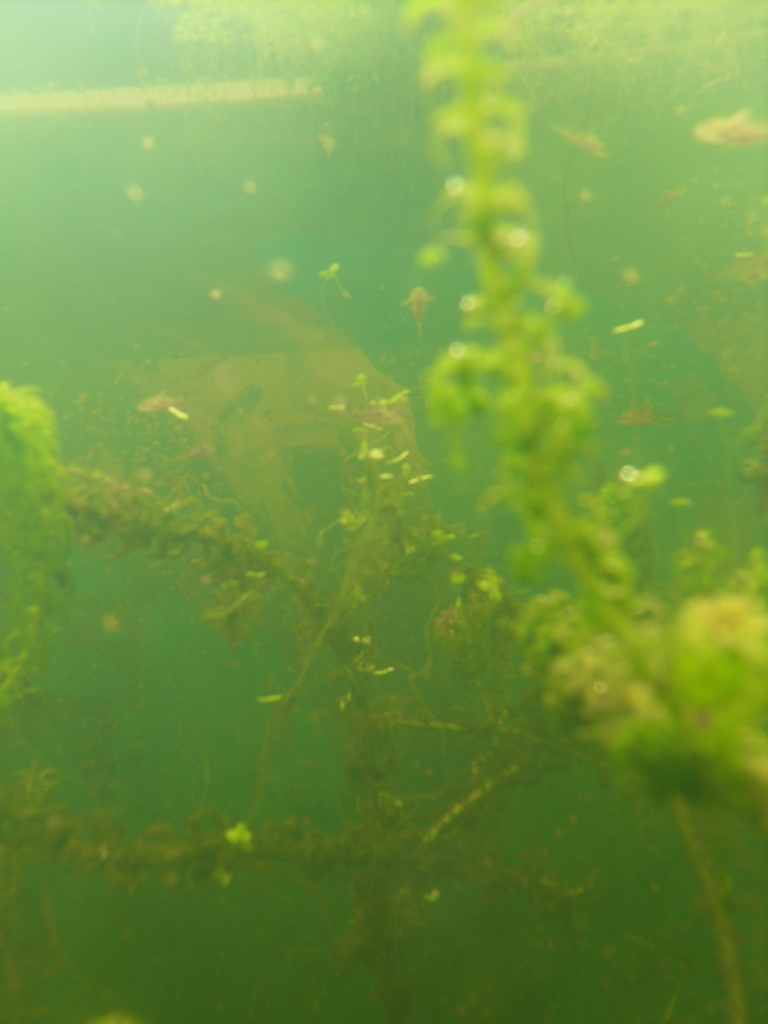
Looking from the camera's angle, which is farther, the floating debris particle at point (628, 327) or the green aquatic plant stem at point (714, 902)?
the floating debris particle at point (628, 327)

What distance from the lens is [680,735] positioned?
1316 millimetres

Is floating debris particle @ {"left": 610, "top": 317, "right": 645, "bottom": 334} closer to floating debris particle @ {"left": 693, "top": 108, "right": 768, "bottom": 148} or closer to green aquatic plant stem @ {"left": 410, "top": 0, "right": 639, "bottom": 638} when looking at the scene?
floating debris particle @ {"left": 693, "top": 108, "right": 768, "bottom": 148}

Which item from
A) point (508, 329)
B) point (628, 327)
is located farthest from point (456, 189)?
point (628, 327)

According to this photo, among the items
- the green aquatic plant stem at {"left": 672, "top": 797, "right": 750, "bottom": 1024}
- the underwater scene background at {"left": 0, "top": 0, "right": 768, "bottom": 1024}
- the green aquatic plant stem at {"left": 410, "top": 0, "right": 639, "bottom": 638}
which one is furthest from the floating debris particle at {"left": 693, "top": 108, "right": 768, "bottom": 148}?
the green aquatic plant stem at {"left": 672, "top": 797, "right": 750, "bottom": 1024}

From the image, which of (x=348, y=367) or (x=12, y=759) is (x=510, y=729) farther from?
(x=12, y=759)

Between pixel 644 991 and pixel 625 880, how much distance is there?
68 centimetres

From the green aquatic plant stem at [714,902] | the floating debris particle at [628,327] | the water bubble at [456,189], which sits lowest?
the green aquatic plant stem at [714,902]

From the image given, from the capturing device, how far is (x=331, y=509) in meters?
5.27

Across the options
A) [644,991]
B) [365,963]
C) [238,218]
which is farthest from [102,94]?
[644,991]

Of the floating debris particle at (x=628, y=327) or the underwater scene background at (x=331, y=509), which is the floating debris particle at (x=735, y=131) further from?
the floating debris particle at (x=628, y=327)

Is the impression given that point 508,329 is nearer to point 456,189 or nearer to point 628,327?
point 456,189

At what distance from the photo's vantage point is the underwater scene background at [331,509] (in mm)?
3572

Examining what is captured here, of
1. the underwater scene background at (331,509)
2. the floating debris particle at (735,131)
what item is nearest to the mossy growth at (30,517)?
the underwater scene background at (331,509)

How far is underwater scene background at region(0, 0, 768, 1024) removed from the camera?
357 centimetres
